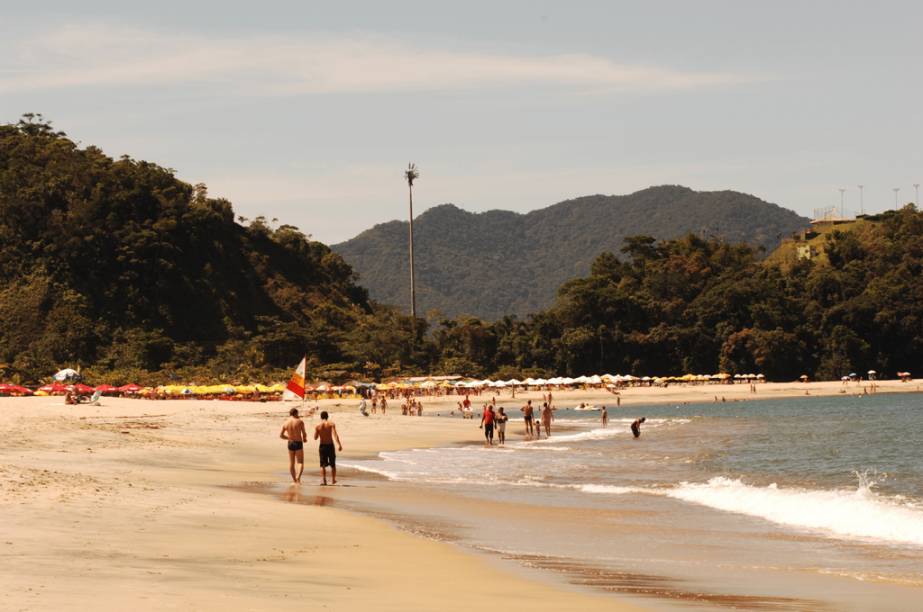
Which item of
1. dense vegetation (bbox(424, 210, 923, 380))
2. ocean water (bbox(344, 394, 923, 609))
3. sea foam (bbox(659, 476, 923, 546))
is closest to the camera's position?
ocean water (bbox(344, 394, 923, 609))

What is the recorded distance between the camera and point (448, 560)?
12.2 metres

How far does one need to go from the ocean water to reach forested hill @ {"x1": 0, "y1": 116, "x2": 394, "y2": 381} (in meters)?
55.3

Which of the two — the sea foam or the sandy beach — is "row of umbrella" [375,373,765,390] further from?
the sea foam

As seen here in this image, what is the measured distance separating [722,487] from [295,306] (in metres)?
102

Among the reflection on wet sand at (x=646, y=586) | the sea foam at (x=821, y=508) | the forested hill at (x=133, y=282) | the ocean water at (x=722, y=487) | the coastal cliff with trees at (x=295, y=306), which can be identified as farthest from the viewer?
the coastal cliff with trees at (x=295, y=306)

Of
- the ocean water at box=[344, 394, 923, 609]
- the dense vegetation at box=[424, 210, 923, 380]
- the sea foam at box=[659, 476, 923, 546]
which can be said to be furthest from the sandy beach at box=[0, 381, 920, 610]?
the dense vegetation at box=[424, 210, 923, 380]

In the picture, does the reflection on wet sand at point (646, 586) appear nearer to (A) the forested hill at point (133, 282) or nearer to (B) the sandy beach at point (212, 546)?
(B) the sandy beach at point (212, 546)

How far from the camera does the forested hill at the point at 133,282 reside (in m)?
95.1

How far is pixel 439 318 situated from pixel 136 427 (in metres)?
91.1

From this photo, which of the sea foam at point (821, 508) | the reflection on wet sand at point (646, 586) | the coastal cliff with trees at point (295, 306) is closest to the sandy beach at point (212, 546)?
the reflection on wet sand at point (646, 586)

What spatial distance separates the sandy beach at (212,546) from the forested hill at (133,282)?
227ft

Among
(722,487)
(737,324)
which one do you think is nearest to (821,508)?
(722,487)

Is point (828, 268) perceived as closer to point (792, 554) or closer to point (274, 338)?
point (274, 338)

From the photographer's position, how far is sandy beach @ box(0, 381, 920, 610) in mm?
8883
